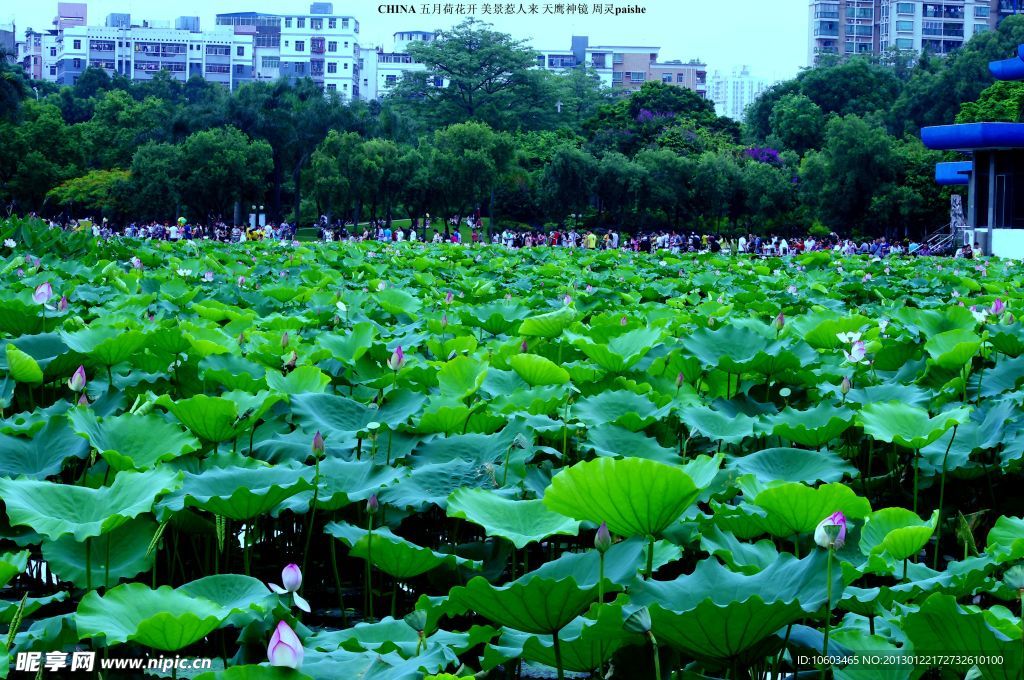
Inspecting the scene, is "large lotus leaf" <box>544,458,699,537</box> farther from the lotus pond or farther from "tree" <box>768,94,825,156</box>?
"tree" <box>768,94,825,156</box>

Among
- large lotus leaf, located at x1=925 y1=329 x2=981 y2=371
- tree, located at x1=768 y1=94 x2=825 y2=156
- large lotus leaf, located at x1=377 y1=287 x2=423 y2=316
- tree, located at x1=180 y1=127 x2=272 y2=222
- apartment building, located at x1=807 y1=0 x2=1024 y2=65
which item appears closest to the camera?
large lotus leaf, located at x1=925 y1=329 x2=981 y2=371

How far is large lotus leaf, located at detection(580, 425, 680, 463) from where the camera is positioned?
259cm

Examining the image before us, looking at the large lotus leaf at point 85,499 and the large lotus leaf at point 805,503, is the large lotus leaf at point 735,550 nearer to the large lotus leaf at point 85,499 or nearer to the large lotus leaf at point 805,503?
the large lotus leaf at point 805,503

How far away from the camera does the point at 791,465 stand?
8.23 feet

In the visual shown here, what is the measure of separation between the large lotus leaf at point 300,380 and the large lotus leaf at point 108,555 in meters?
0.95

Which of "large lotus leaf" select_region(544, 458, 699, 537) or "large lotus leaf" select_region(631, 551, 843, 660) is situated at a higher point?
"large lotus leaf" select_region(544, 458, 699, 537)

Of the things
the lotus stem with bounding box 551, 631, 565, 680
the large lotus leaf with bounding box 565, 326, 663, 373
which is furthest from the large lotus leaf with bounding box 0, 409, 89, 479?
the large lotus leaf with bounding box 565, 326, 663, 373

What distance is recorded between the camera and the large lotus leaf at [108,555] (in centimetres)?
199

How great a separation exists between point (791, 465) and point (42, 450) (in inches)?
65.4

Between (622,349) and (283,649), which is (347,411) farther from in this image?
(283,649)

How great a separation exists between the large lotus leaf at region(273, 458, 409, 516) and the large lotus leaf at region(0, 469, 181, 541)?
317 millimetres

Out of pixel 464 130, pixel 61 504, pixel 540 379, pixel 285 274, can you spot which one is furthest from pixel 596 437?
pixel 464 130

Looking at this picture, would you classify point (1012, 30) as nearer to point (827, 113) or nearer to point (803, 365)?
point (827, 113)

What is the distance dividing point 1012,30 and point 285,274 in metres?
55.8
